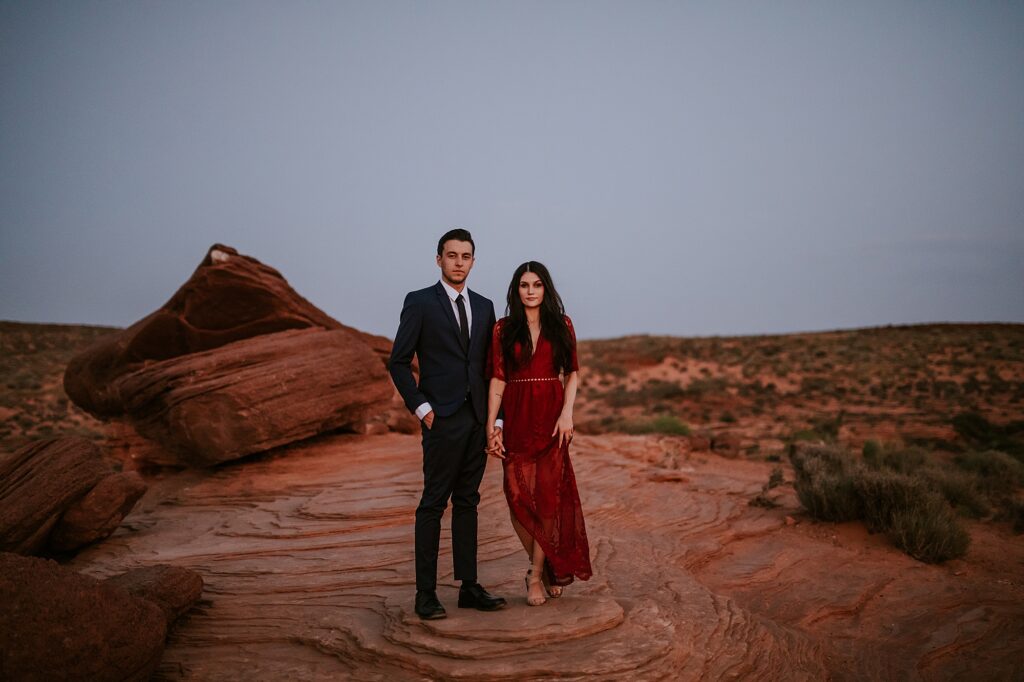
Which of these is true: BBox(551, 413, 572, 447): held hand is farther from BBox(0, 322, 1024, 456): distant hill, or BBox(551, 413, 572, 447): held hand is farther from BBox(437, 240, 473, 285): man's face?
BBox(0, 322, 1024, 456): distant hill

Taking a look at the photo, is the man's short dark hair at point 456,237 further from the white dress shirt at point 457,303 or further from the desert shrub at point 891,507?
the desert shrub at point 891,507

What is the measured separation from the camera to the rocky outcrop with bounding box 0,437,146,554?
20.5 feet

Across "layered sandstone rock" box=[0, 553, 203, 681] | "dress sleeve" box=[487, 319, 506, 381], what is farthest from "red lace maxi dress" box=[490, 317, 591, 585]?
"layered sandstone rock" box=[0, 553, 203, 681]

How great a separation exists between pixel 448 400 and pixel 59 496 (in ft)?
15.4

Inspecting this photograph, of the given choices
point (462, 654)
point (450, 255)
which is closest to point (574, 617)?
point (462, 654)

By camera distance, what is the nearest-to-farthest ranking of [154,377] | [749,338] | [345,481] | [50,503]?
1. [50,503]
2. [345,481]
3. [154,377]
4. [749,338]

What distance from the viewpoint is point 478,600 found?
450 centimetres

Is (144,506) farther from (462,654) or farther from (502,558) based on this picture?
(462,654)

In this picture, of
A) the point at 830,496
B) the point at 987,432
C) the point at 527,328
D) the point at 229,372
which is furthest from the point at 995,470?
the point at 229,372

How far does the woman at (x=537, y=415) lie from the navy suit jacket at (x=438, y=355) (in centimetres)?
14

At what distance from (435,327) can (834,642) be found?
438 centimetres

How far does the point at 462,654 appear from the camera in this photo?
→ 12.9 ft

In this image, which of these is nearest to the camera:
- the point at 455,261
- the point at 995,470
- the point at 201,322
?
the point at 455,261

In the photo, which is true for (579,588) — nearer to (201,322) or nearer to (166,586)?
(166,586)
